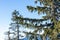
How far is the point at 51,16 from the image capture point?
32.4 metres

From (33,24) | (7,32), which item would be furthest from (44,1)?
(7,32)

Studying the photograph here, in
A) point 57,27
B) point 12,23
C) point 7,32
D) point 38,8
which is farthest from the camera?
point 7,32

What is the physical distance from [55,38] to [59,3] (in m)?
3.98

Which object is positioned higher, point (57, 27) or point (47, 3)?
point (47, 3)

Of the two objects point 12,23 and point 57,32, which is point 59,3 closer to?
point 57,32

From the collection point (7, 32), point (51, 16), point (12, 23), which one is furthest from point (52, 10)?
point (7, 32)

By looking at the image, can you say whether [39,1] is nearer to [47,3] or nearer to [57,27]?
[47,3]

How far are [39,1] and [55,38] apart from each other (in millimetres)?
4556

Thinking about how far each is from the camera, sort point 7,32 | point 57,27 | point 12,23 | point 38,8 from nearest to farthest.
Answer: point 57,27 < point 38,8 < point 12,23 < point 7,32

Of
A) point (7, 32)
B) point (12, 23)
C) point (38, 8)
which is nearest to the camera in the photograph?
point (38, 8)

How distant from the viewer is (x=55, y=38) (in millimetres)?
31141

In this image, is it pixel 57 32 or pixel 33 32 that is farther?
pixel 33 32

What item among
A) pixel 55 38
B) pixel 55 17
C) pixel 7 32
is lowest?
pixel 7 32

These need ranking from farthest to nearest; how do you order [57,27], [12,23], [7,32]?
[7,32]
[12,23]
[57,27]
